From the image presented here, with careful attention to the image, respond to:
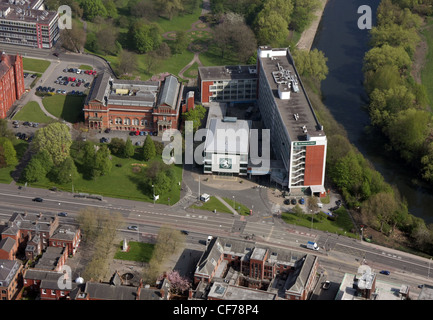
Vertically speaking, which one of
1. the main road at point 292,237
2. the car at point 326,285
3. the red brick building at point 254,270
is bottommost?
the main road at point 292,237

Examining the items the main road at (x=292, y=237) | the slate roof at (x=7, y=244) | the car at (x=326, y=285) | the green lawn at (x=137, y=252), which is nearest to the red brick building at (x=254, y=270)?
the car at (x=326, y=285)

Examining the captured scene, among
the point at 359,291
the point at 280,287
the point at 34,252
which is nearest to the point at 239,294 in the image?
the point at 280,287

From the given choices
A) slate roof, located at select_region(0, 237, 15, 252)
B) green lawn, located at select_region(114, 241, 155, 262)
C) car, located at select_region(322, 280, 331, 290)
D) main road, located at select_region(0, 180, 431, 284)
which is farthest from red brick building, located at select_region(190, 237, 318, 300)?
slate roof, located at select_region(0, 237, 15, 252)

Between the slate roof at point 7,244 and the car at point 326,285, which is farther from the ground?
the slate roof at point 7,244

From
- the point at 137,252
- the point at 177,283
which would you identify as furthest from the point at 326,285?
the point at 137,252

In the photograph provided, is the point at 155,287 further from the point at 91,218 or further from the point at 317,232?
the point at 317,232

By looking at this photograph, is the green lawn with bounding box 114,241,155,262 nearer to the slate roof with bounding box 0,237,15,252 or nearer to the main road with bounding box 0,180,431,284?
the main road with bounding box 0,180,431,284

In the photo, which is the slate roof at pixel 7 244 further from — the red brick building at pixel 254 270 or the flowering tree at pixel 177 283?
the red brick building at pixel 254 270

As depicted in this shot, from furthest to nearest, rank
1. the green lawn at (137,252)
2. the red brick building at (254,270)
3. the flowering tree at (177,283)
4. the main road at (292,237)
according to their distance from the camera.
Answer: the main road at (292,237) → the green lawn at (137,252) → the flowering tree at (177,283) → the red brick building at (254,270)

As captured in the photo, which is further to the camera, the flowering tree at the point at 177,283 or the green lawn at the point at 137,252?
the green lawn at the point at 137,252
